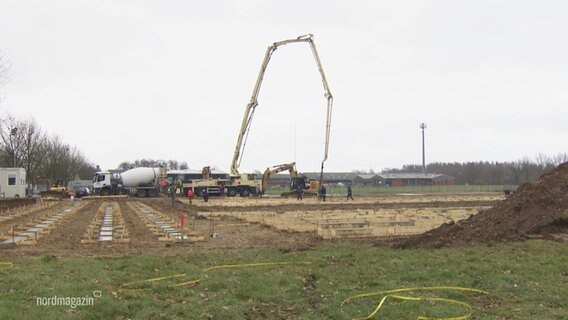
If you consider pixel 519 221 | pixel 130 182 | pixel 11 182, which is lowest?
pixel 519 221

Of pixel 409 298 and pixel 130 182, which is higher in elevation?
pixel 130 182

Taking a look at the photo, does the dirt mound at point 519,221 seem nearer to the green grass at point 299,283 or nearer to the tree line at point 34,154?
the green grass at point 299,283

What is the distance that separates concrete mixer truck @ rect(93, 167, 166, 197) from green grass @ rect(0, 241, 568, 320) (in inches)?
1964

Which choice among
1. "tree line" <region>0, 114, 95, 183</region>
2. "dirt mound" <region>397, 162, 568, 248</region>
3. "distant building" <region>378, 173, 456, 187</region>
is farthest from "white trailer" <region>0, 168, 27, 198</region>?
"distant building" <region>378, 173, 456, 187</region>

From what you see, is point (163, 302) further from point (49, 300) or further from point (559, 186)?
point (559, 186)

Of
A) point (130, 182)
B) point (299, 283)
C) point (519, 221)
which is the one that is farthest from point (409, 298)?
point (130, 182)

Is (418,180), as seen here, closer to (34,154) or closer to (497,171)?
(497,171)

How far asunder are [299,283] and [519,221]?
24.6 ft

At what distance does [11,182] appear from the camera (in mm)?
51031

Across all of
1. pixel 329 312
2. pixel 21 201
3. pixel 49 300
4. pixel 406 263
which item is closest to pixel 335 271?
pixel 406 263

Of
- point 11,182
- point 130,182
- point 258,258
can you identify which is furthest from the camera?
point 130,182

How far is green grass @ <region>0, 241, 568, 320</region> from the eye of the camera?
7.66m

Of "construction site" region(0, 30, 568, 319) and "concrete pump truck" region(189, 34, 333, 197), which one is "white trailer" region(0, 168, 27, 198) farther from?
"construction site" region(0, 30, 568, 319)

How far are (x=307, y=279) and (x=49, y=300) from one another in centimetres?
421
